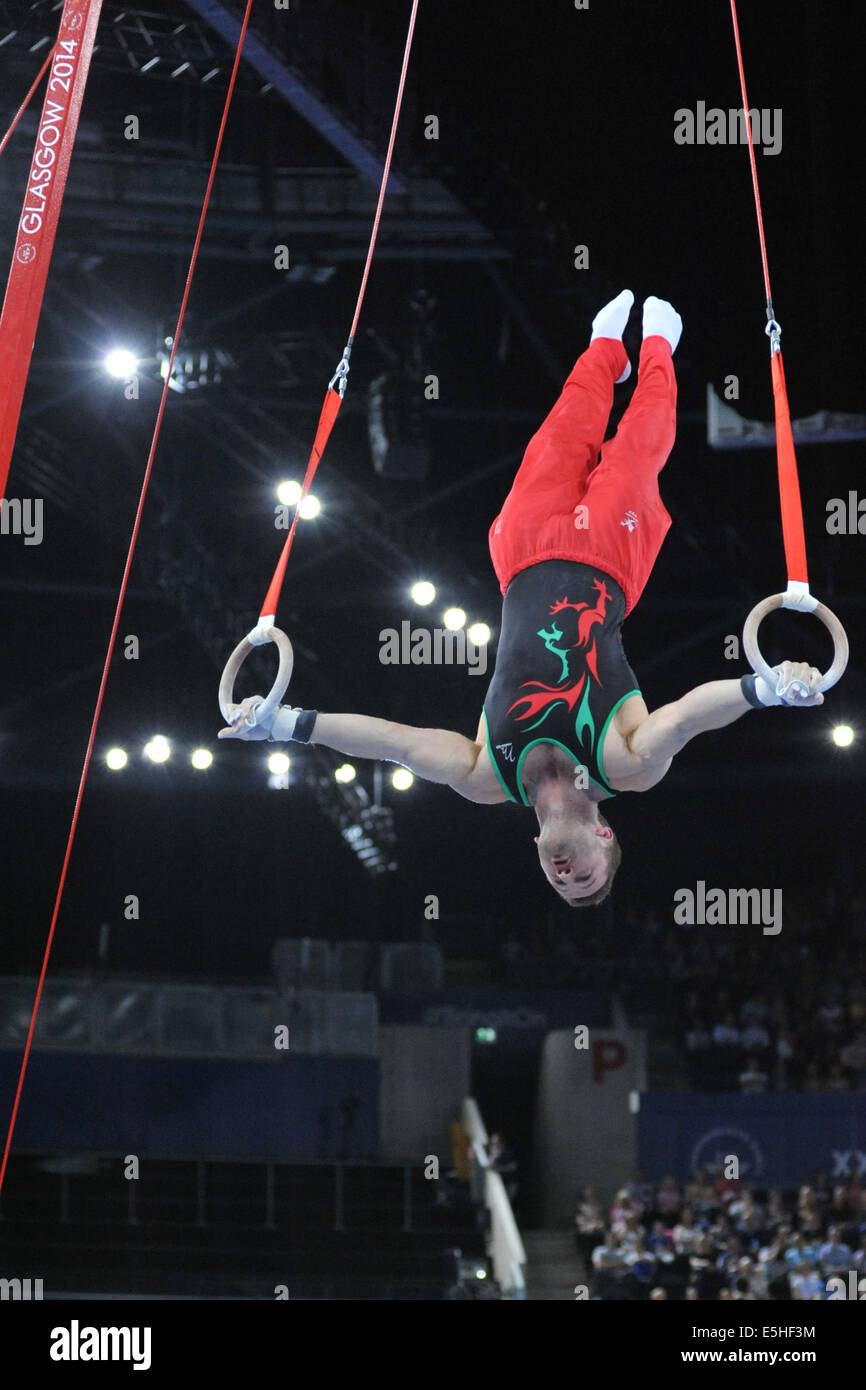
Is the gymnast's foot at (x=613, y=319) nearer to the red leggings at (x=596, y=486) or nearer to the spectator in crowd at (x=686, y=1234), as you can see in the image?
the red leggings at (x=596, y=486)

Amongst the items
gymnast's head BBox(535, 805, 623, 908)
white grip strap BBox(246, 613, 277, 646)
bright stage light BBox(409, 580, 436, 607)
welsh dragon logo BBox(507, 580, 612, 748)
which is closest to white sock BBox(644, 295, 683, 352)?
welsh dragon logo BBox(507, 580, 612, 748)

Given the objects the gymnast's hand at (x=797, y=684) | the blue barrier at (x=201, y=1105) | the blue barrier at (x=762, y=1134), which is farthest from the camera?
the blue barrier at (x=201, y=1105)

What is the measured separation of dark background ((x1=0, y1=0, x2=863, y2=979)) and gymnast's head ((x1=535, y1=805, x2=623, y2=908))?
5.64 meters

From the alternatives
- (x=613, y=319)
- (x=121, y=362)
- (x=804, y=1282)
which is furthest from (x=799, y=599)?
(x=804, y=1282)

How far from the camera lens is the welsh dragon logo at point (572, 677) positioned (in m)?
5.42

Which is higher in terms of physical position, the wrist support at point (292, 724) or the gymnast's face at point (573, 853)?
the wrist support at point (292, 724)

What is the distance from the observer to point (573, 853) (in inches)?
208

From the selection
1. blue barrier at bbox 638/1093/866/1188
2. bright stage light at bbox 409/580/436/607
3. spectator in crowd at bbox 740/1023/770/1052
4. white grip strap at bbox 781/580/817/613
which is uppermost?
bright stage light at bbox 409/580/436/607

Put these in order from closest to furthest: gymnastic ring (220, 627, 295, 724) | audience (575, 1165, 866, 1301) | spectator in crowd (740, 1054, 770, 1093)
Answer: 1. gymnastic ring (220, 627, 295, 724)
2. audience (575, 1165, 866, 1301)
3. spectator in crowd (740, 1054, 770, 1093)

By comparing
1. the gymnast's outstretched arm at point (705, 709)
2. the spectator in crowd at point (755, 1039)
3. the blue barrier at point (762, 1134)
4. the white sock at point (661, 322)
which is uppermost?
the white sock at point (661, 322)

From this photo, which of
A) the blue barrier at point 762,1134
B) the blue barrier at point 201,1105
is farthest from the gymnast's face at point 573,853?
the blue barrier at point 201,1105

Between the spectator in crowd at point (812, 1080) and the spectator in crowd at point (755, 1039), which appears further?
the spectator in crowd at point (755, 1039)

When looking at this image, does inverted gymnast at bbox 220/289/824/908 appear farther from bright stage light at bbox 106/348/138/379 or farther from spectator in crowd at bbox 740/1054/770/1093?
spectator in crowd at bbox 740/1054/770/1093

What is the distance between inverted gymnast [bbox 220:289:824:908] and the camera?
5.26m
